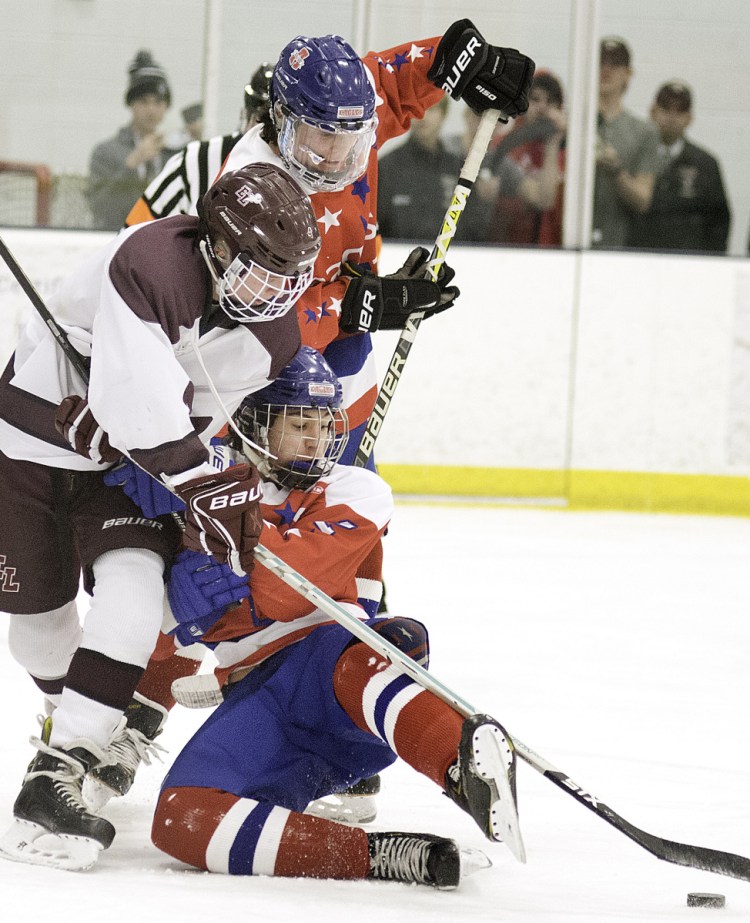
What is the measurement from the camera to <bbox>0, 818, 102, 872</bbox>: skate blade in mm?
1704

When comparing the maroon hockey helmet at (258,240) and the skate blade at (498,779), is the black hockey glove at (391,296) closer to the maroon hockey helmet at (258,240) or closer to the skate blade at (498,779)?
the maroon hockey helmet at (258,240)

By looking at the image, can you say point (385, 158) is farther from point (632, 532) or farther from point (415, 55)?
point (415, 55)

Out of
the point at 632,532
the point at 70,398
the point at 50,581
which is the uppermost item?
the point at 70,398

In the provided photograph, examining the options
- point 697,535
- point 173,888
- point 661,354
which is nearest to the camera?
point 173,888

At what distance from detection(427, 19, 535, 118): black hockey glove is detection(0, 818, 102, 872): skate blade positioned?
1496 mm

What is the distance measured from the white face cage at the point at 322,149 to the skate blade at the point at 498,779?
1.01m

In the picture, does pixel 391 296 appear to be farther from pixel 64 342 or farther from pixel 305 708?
pixel 305 708

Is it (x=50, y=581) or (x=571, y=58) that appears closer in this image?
(x=50, y=581)

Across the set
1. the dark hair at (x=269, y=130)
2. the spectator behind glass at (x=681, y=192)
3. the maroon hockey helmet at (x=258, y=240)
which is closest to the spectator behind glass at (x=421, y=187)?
the spectator behind glass at (x=681, y=192)

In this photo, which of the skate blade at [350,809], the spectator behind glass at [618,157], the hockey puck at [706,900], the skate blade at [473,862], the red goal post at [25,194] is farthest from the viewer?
the spectator behind glass at [618,157]

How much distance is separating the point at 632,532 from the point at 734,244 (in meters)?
1.36

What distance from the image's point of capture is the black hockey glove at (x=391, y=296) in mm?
2492

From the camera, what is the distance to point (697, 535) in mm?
5184

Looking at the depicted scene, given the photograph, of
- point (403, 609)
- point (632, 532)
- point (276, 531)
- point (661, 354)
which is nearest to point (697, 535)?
point (632, 532)
